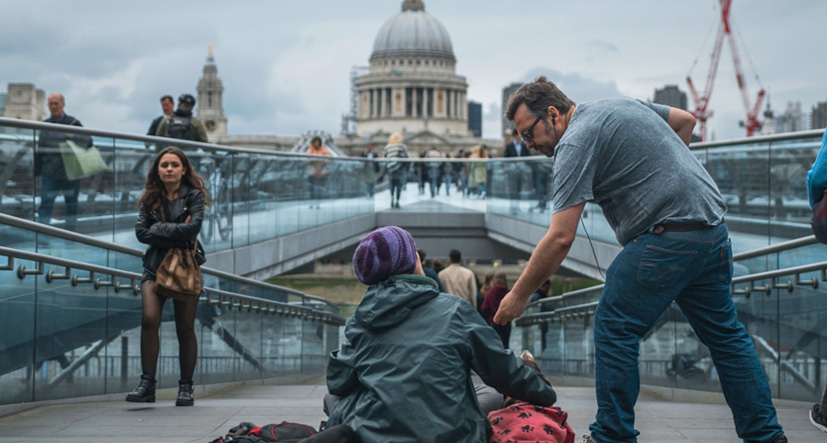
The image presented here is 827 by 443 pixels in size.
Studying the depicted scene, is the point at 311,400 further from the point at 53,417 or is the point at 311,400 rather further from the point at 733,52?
the point at 733,52

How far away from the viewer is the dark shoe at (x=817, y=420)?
515cm

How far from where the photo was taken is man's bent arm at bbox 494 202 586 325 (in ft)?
12.7

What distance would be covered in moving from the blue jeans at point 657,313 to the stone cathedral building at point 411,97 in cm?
11291

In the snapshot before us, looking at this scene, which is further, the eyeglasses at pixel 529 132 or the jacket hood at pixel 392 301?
the eyeglasses at pixel 529 132

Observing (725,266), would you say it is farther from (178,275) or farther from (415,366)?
(178,275)

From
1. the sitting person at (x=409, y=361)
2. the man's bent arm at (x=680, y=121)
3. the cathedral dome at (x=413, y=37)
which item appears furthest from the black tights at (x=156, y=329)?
the cathedral dome at (x=413, y=37)

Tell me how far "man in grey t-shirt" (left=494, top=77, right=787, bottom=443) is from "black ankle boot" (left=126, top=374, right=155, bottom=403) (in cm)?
315

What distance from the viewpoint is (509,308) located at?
3.99 m

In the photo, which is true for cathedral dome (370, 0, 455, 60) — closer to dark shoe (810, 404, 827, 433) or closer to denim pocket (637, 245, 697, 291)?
dark shoe (810, 404, 827, 433)

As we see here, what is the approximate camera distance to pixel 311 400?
23.8 ft

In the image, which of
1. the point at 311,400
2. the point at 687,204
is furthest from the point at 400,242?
the point at 311,400

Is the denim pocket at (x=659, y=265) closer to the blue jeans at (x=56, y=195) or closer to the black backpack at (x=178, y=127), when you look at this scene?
the blue jeans at (x=56, y=195)

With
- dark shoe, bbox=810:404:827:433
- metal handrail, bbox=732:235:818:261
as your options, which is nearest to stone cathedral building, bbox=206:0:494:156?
metal handrail, bbox=732:235:818:261

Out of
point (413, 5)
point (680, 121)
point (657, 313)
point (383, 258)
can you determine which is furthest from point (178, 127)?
point (413, 5)
